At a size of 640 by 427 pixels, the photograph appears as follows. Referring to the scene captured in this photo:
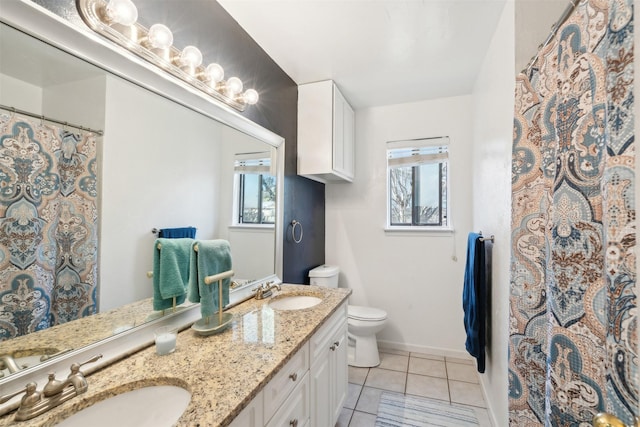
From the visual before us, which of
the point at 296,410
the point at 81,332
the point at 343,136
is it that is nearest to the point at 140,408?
the point at 81,332

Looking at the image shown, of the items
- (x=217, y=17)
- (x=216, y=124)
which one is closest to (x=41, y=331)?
(x=216, y=124)

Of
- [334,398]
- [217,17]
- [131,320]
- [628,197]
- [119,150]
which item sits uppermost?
[217,17]

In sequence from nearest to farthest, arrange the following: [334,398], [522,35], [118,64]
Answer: [118,64] → [522,35] → [334,398]

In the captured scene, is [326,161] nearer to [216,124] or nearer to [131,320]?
[216,124]

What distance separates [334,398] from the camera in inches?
60.8

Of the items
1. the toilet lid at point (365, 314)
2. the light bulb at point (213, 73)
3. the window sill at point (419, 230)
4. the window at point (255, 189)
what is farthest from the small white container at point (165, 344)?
the window sill at point (419, 230)

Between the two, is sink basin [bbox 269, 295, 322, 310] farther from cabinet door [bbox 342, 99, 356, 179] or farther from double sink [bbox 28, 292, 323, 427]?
cabinet door [bbox 342, 99, 356, 179]

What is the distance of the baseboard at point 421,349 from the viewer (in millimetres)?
2502

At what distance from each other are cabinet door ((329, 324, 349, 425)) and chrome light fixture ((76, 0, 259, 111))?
1.54 meters

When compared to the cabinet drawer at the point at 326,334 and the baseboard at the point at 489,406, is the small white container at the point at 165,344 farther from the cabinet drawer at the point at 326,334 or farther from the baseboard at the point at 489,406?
the baseboard at the point at 489,406

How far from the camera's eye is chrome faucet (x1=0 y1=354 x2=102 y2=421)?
0.64m

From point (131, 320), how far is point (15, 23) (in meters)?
0.96

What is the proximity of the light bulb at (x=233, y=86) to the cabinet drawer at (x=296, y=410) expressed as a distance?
1.48 meters

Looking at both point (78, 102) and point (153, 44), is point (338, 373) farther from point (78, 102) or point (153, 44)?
point (153, 44)
